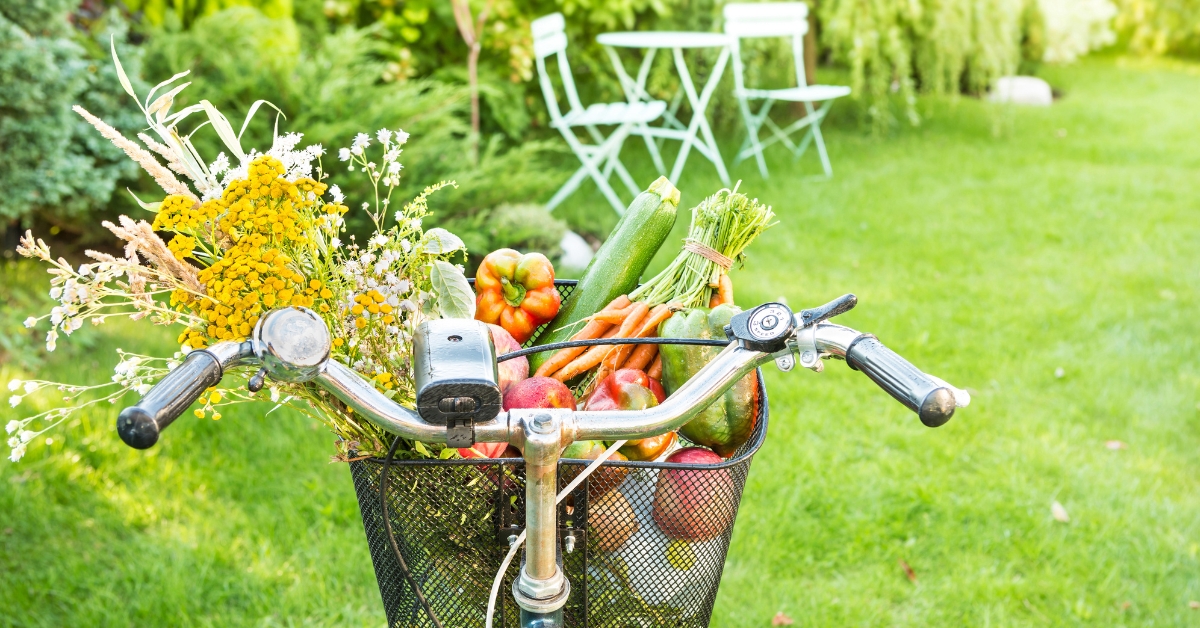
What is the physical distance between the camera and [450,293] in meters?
1.43

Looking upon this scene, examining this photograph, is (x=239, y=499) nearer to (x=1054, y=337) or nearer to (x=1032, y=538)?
(x=1032, y=538)

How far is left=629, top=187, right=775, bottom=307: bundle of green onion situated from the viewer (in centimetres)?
160

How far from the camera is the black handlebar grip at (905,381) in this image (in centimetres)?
97

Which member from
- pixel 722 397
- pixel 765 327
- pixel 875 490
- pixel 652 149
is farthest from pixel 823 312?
pixel 652 149

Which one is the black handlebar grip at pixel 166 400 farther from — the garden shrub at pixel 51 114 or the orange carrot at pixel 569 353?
the garden shrub at pixel 51 114

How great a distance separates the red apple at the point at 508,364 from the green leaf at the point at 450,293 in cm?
5

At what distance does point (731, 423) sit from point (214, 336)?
0.76m

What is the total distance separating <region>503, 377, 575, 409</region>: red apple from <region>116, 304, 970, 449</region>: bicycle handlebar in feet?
0.86

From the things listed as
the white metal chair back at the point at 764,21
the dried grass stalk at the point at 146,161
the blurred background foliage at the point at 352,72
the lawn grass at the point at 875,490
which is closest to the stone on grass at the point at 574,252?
the blurred background foliage at the point at 352,72

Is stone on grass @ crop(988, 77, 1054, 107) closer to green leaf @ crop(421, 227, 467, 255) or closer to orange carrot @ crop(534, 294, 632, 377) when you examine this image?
orange carrot @ crop(534, 294, 632, 377)

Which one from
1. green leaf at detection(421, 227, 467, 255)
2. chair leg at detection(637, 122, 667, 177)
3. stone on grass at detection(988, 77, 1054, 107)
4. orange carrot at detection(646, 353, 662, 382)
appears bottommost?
stone on grass at detection(988, 77, 1054, 107)

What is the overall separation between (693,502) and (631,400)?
7.8 inches

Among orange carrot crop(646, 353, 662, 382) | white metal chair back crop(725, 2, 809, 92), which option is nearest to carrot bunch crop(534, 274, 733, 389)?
orange carrot crop(646, 353, 662, 382)

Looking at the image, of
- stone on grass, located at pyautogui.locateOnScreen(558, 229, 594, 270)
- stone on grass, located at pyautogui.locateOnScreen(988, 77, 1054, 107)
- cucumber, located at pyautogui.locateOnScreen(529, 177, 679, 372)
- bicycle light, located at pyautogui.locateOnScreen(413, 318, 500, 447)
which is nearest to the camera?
bicycle light, located at pyautogui.locateOnScreen(413, 318, 500, 447)
